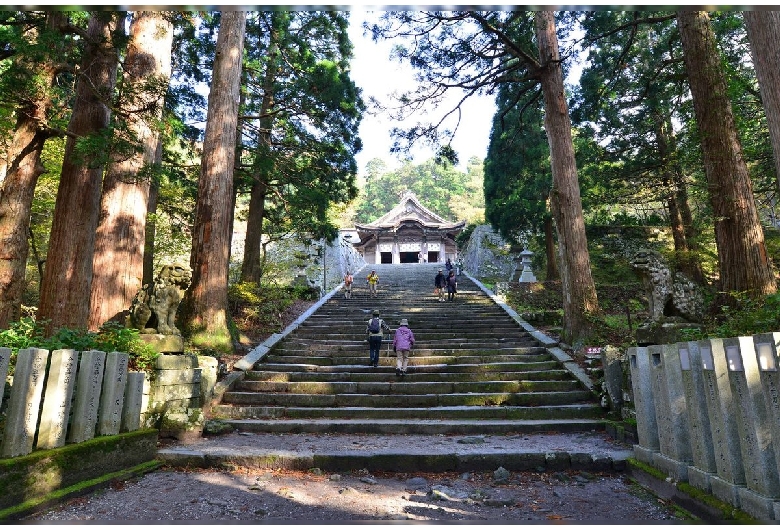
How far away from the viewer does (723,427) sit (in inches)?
109

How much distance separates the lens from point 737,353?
8.62 feet

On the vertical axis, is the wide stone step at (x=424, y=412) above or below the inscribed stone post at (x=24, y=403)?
below

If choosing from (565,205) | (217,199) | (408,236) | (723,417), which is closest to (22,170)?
(217,199)

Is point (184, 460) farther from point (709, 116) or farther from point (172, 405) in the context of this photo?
point (709, 116)

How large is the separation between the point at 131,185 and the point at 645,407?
7190mm

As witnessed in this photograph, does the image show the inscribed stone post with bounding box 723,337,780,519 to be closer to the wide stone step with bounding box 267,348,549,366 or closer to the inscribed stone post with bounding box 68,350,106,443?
the inscribed stone post with bounding box 68,350,106,443

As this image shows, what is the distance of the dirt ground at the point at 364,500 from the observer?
319cm

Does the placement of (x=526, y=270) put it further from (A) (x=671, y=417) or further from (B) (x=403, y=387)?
(A) (x=671, y=417)

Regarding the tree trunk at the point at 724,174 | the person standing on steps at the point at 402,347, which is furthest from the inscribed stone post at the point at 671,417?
the person standing on steps at the point at 402,347

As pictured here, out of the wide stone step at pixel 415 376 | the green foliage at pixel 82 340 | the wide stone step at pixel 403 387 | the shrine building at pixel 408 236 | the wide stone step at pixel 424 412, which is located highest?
the shrine building at pixel 408 236

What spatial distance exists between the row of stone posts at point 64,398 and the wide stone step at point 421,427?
1987 millimetres

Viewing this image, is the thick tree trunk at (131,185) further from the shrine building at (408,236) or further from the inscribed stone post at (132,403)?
the shrine building at (408,236)

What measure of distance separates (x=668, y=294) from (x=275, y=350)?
688 centimetres

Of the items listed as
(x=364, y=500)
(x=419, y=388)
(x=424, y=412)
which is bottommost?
(x=364, y=500)
